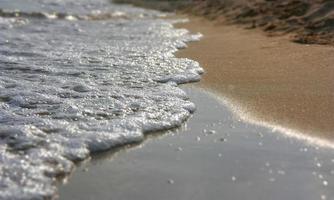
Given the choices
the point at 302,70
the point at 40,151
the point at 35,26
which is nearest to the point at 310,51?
the point at 302,70

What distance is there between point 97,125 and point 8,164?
88 centimetres

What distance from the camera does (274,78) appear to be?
225 inches

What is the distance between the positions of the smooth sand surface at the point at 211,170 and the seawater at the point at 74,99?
193 millimetres

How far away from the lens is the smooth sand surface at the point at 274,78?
4414mm

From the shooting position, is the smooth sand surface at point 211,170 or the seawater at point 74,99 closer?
the smooth sand surface at point 211,170

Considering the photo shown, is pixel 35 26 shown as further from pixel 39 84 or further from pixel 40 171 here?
pixel 40 171

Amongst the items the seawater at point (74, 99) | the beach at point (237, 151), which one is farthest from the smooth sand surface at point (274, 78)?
the seawater at point (74, 99)

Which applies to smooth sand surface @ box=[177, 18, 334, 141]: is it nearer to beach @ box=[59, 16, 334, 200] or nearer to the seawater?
beach @ box=[59, 16, 334, 200]

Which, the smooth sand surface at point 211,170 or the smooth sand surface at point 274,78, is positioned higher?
the smooth sand surface at point 211,170

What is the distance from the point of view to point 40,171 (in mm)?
3301

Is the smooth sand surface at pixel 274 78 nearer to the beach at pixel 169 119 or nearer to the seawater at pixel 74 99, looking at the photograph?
the beach at pixel 169 119

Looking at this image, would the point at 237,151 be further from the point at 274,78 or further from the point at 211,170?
the point at 274,78

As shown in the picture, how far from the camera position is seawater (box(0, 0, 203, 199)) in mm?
3463

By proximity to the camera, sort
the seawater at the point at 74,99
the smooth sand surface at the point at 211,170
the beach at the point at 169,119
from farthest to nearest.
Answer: the seawater at the point at 74,99, the beach at the point at 169,119, the smooth sand surface at the point at 211,170
